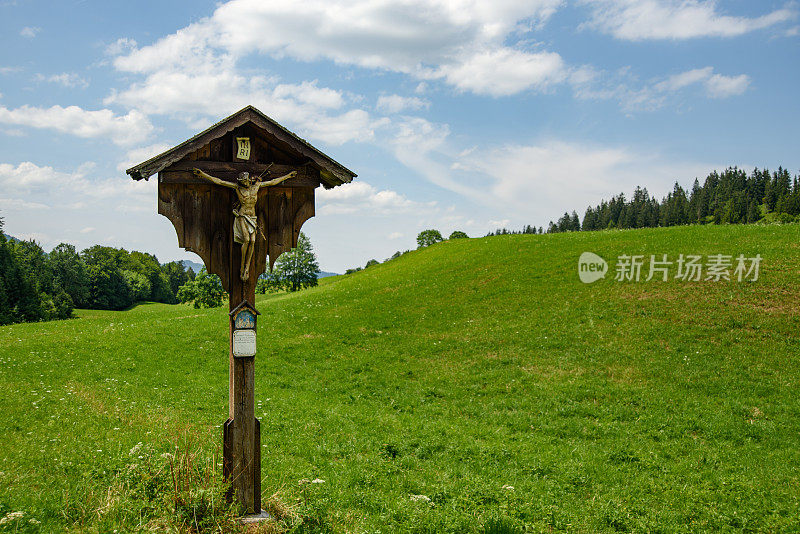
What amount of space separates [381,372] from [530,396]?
6115 millimetres

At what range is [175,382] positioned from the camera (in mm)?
16875

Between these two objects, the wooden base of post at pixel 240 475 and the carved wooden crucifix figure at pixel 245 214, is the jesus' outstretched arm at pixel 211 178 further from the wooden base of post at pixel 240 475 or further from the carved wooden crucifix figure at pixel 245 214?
the wooden base of post at pixel 240 475

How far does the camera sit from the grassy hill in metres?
8.29

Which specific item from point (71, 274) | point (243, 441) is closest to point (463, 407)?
point (243, 441)

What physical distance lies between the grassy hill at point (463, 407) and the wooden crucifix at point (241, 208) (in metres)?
1.13

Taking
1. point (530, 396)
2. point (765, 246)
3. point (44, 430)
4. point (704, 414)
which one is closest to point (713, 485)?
point (704, 414)

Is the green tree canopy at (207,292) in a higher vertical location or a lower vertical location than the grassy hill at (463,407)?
higher

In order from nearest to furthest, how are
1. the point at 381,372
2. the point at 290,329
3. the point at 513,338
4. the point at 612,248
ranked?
the point at 381,372, the point at 513,338, the point at 290,329, the point at 612,248

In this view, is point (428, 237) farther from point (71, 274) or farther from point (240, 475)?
point (240, 475)

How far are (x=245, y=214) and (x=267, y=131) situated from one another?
4.57 ft

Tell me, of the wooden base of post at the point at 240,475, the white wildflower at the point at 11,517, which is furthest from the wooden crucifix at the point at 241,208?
the white wildflower at the point at 11,517

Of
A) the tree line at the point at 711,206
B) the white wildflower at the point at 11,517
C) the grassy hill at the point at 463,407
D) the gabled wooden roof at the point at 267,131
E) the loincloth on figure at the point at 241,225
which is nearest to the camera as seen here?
the white wildflower at the point at 11,517

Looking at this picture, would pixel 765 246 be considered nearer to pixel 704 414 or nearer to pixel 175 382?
pixel 704 414

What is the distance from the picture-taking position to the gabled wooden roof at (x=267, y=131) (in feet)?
22.6
